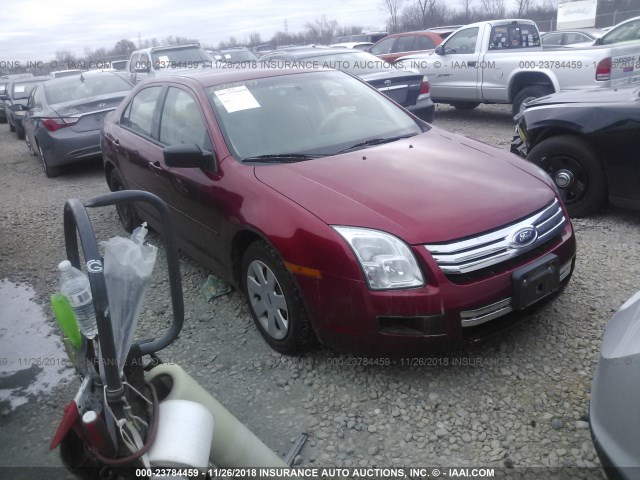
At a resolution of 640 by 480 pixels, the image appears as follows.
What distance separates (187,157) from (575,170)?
3.22 metres

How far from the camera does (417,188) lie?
286cm

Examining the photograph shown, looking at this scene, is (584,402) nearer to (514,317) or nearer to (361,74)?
(514,317)

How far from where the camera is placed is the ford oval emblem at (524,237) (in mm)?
2680

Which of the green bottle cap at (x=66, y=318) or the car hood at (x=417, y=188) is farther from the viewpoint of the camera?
the car hood at (x=417, y=188)

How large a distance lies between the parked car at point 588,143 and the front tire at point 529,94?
143 inches

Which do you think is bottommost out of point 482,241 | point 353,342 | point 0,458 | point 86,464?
point 0,458

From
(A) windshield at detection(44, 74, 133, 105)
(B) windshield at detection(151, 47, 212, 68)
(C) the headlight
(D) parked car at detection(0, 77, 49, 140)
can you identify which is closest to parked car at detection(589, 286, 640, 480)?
(C) the headlight

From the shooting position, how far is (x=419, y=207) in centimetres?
270

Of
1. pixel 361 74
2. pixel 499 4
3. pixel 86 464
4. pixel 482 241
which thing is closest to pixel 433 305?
pixel 482 241

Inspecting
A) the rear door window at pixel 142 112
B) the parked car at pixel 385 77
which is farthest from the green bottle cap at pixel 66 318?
the parked car at pixel 385 77

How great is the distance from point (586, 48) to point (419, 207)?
6486 mm

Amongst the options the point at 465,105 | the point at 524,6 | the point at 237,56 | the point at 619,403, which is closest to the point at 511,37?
the point at 465,105

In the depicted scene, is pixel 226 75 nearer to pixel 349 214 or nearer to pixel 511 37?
pixel 349 214

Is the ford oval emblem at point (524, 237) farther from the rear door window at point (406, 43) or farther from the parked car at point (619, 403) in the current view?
the rear door window at point (406, 43)
